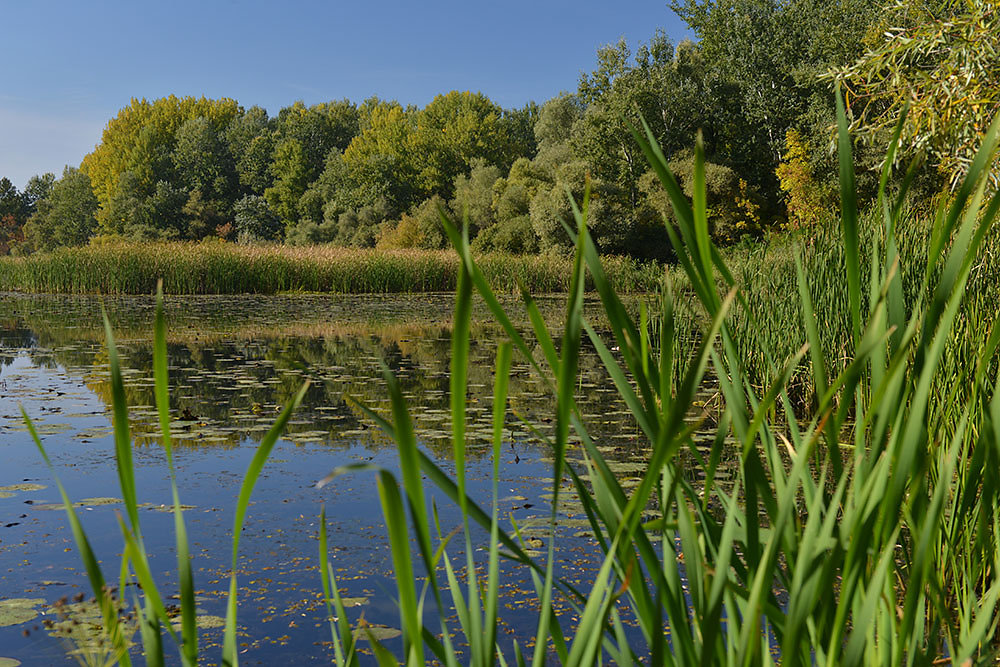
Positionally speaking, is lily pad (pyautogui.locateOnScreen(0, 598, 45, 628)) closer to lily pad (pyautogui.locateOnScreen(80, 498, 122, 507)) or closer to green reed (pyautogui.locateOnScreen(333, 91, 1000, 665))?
lily pad (pyautogui.locateOnScreen(80, 498, 122, 507))

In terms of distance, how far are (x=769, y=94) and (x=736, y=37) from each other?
2364 mm

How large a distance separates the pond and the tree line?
10.1 feet

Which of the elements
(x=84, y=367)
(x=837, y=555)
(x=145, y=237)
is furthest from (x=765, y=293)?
(x=145, y=237)

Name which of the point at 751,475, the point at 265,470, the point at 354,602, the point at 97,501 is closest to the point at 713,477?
the point at 751,475

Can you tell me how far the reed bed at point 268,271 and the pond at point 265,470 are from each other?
9.84 metres

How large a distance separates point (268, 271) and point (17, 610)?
751 inches

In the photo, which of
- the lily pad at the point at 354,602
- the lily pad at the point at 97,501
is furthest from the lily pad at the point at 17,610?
the lily pad at the point at 97,501

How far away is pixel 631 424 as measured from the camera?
18.4ft

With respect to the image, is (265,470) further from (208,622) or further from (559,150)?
(559,150)

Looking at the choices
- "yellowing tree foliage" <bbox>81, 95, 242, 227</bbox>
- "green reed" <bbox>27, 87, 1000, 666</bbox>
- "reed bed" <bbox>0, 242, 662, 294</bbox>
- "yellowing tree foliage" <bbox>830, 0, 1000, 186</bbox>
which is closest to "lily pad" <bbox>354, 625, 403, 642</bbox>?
"green reed" <bbox>27, 87, 1000, 666</bbox>

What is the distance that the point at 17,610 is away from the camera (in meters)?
2.47

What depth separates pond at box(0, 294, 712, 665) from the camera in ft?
8.38

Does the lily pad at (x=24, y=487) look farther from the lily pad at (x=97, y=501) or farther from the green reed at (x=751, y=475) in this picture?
the green reed at (x=751, y=475)

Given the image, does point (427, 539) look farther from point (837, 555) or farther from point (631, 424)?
point (631, 424)
